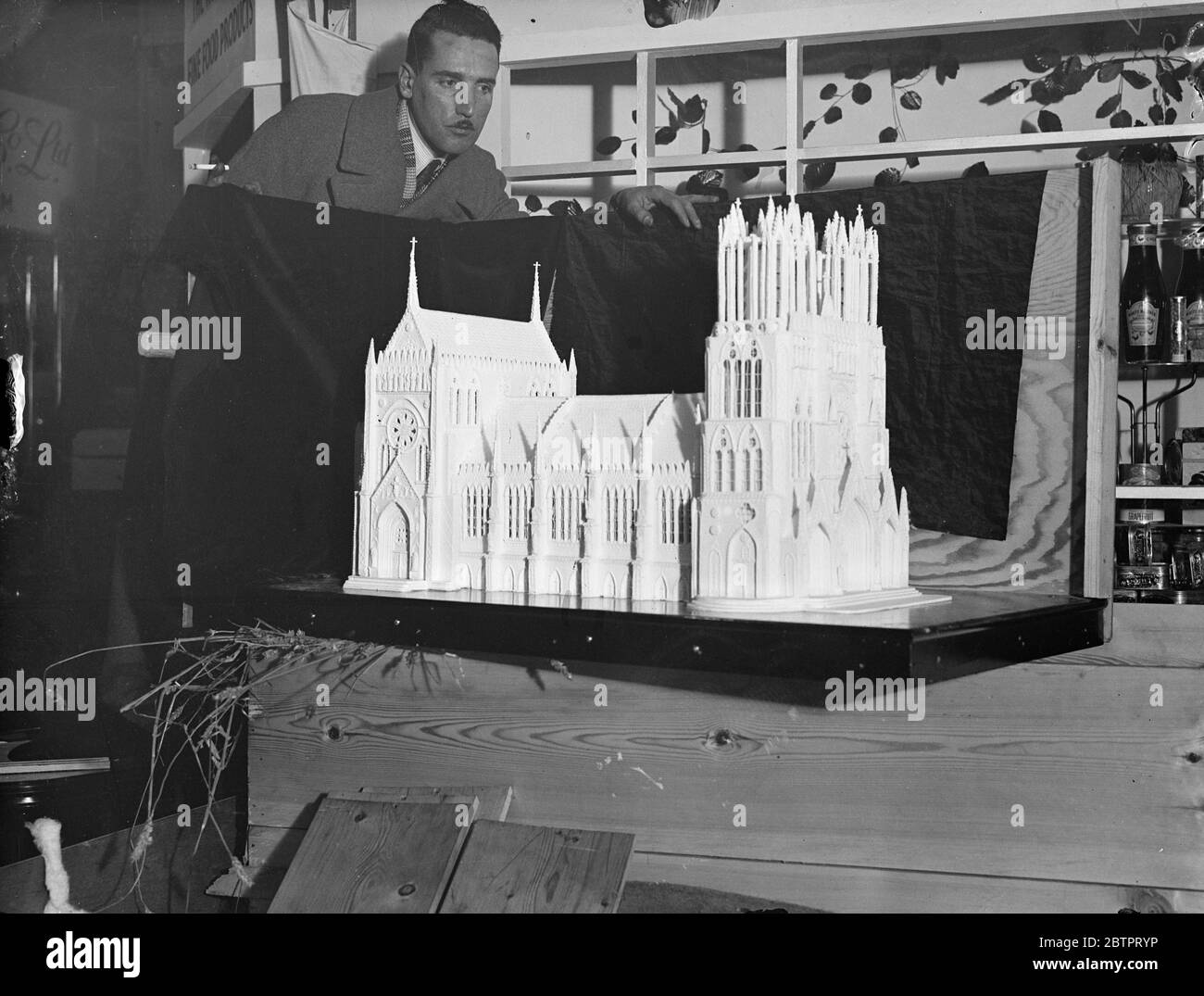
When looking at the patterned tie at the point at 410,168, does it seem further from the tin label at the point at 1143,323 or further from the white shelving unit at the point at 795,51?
the tin label at the point at 1143,323

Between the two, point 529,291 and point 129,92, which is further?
point 129,92

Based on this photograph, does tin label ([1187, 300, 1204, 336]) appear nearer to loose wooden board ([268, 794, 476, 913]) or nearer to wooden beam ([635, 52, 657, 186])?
wooden beam ([635, 52, 657, 186])

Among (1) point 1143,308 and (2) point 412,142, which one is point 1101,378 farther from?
(2) point 412,142

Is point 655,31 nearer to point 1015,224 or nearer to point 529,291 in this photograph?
point 529,291

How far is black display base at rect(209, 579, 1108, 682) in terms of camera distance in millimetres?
3250

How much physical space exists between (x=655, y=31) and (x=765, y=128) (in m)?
0.62

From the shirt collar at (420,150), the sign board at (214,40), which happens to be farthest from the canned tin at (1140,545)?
the sign board at (214,40)

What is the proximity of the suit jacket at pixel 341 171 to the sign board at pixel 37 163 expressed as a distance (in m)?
1.06

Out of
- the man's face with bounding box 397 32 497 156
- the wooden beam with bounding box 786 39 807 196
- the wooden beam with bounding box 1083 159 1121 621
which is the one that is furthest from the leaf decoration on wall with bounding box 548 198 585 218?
the wooden beam with bounding box 1083 159 1121 621

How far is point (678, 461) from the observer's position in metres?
3.67

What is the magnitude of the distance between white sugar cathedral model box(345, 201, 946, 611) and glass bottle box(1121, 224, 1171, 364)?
46.1 inches

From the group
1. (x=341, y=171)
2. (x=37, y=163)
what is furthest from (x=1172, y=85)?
(x=37, y=163)

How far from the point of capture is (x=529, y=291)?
4.64 m

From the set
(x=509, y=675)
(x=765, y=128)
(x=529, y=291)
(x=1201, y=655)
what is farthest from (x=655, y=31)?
(x=1201, y=655)
